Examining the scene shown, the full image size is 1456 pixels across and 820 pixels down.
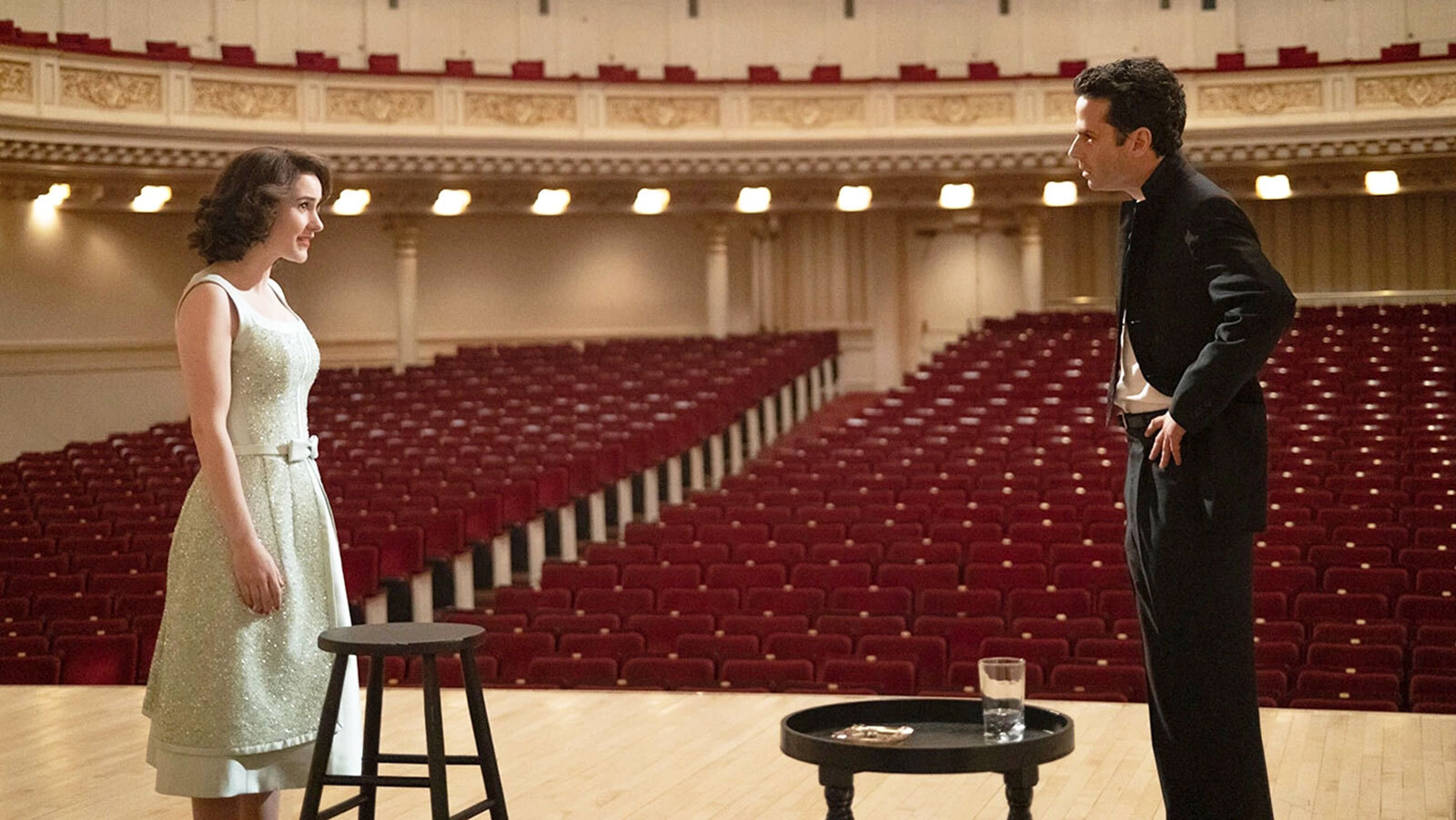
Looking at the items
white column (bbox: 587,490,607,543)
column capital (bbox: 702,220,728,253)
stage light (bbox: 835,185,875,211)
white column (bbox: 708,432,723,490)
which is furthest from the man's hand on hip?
column capital (bbox: 702,220,728,253)

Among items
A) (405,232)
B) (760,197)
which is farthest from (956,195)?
(405,232)

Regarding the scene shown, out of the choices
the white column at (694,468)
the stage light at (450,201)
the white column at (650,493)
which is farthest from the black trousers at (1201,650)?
the stage light at (450,201)

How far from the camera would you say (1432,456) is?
10023 mm

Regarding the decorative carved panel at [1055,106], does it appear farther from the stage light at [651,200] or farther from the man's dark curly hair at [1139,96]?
the man's dark curly hair at [1139,96]

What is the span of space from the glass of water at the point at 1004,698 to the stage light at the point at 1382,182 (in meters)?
15.6

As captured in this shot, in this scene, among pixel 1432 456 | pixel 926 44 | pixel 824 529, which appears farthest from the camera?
pixel 926 44

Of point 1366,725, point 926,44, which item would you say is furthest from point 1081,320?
point 1366,725

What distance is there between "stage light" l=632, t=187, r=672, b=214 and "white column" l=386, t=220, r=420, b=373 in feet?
8.58

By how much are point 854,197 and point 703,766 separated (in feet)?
43.8

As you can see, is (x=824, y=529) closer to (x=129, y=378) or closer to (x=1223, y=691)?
(x=1223, y=691)

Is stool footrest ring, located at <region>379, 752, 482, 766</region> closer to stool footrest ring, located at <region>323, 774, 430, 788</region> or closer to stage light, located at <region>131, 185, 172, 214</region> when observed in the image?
stool footrest ring, located at <region>323, 774, 430, 788</region>

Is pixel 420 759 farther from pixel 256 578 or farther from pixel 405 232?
pixel 405 232

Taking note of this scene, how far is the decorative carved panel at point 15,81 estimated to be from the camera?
13.5 meters

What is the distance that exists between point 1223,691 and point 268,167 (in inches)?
72.1
